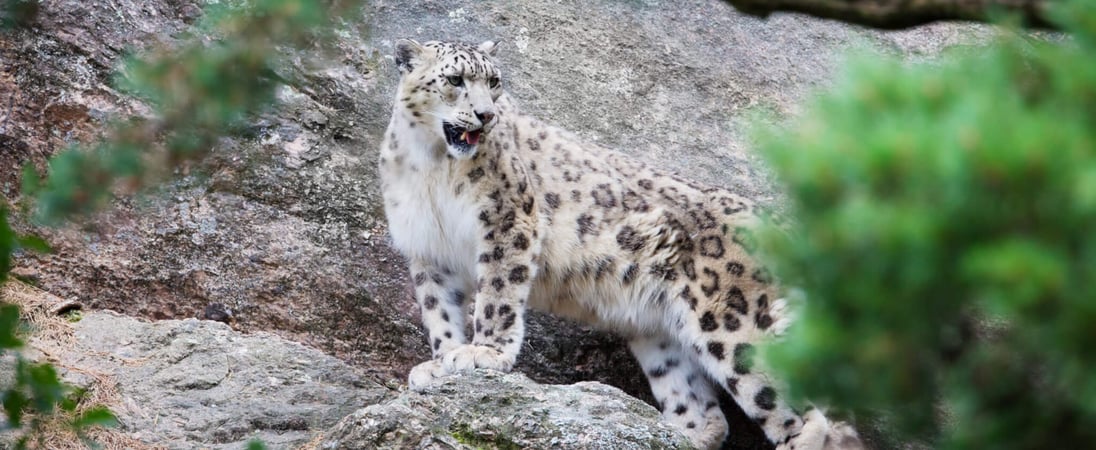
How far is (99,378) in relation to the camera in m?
6.30

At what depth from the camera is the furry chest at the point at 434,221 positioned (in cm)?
→ 691

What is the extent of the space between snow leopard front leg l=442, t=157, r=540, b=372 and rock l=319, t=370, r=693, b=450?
93 cm

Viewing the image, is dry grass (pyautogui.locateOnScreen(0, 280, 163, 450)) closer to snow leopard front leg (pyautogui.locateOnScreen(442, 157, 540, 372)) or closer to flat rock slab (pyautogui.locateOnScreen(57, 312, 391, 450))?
flat rock slab (pyautogui.locateOnScreen(57, 312, 391, 450))

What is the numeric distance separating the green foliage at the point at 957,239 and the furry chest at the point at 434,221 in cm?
437

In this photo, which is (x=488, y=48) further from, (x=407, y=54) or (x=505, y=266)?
(x=505, y=266)

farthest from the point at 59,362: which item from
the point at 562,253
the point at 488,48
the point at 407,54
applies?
the point at 488,48

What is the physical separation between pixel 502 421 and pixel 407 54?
2.48 meters

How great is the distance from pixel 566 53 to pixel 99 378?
13.6ft

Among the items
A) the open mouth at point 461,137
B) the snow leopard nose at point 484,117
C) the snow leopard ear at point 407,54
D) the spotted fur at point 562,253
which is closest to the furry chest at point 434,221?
the spotted fur at point 562,253

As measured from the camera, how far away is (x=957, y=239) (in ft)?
7.08

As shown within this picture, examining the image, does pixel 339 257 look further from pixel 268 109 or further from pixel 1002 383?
pixel 1002 383

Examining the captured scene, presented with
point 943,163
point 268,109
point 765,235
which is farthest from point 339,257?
point 943,163

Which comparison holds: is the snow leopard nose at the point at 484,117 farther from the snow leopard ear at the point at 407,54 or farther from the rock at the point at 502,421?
the rock at the point at 502,421

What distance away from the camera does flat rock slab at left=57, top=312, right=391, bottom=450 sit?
20.0ft
